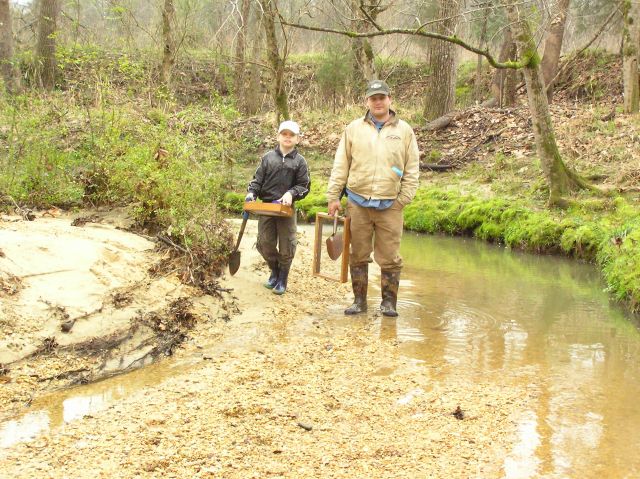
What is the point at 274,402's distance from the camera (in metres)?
5.02

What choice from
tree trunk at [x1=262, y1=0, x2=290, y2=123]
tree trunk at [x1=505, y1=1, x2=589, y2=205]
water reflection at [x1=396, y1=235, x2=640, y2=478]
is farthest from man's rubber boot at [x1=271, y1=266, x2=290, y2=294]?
tree trunk at [x1=262, y1=0, x2=290, y2=123]

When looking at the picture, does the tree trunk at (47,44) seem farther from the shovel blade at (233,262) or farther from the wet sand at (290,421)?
the wet sand at (290,421)

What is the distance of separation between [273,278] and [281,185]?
114 cm

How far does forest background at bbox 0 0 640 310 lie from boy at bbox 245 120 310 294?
68cm

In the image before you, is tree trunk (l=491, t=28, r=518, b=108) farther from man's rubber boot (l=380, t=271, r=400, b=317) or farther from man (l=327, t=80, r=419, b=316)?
man's rubber boot (l=380, t=271, r=400, b=317)

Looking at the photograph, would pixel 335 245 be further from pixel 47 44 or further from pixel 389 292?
pixel 47 44

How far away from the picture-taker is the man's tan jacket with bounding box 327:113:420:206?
7203 millimetres

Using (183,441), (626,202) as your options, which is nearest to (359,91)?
(626,202)

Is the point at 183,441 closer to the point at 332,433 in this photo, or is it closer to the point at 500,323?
the point at 332,433

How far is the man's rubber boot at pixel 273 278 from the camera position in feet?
27.0

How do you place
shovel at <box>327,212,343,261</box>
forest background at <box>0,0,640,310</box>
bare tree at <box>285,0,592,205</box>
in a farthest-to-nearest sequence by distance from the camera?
1. bare tree at <box>285,0,592,205</box>
2. forest background at <box>0,0,640,310</box>
3. shovel at <box>327,212,343,261</box>

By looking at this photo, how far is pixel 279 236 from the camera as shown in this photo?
7941mm

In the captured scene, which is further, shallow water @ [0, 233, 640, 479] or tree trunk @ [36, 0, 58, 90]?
tree trunk @ [36, 0, 58, 90]

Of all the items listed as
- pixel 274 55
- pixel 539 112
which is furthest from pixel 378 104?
Answer: pixel 274 55
